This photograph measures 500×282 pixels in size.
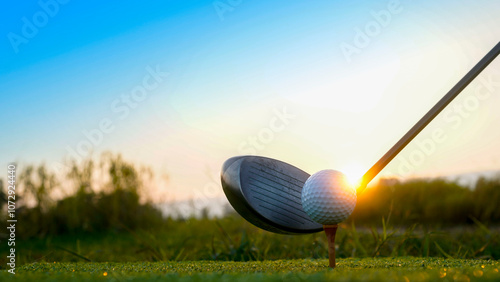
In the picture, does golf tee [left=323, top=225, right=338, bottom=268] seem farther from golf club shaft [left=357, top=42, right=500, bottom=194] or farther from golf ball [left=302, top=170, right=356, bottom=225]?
golf club shaft [left=357, top=42, right=500, bottom=194]

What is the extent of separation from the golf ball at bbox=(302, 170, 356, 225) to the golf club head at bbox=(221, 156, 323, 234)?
308mm

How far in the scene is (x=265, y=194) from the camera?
10.9ft

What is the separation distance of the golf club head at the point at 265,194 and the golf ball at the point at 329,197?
31cm

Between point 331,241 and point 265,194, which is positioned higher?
point 265,194

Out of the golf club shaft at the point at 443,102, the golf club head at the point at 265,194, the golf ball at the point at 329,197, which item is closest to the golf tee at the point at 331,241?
the golf ball at the point at 329,197

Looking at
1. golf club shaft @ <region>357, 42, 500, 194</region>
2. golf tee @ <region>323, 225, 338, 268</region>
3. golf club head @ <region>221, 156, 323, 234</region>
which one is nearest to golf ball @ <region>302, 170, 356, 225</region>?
golf tee @ <region>323, 225, 338, 268</region>

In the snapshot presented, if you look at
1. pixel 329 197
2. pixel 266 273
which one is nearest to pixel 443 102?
pixel 329 197

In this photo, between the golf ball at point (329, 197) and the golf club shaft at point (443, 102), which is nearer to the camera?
the golf ball at point (329, 197)

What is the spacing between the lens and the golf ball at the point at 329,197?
2.90m

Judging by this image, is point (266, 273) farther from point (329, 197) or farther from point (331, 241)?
point (329, 197)

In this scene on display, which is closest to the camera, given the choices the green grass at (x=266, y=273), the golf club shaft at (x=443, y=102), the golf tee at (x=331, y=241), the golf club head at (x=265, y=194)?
the green grass at (x=266, y=273)

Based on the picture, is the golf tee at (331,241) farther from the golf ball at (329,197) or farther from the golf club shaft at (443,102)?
the golf club shaft at (443,102)

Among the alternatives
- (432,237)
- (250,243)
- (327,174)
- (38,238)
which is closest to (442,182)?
(432,237)

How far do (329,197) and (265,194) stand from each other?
577 millimetres
